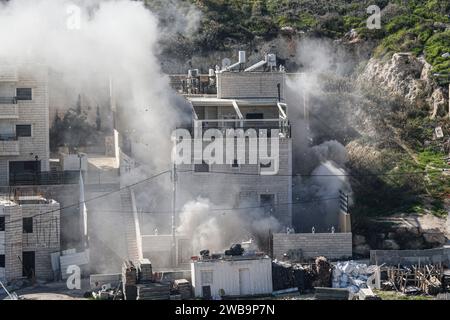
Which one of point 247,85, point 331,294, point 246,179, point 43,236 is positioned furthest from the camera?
point 247,85

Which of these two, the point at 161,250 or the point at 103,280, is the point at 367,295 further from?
the point at 103,280

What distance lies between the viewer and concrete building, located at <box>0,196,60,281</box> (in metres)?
41.7

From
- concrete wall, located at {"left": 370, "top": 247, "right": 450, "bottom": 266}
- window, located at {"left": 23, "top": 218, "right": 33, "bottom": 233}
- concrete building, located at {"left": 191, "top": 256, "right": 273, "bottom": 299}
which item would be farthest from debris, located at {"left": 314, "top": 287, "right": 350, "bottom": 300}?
window, located at {"left": 23, "top": 218, "right": 33, "bottom": 233}

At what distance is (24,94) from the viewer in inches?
1843

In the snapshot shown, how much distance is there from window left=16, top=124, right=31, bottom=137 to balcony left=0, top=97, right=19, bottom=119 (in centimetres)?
48

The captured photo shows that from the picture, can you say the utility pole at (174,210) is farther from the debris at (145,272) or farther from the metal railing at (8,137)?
the metal railing at (8,137)

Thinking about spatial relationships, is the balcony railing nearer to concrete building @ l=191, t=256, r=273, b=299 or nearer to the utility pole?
the utility pole

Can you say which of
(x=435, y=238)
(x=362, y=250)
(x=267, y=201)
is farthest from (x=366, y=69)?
(x=362, y=250)

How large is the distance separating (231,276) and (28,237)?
725 centimetres

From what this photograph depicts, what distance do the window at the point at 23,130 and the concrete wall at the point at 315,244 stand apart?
34.2 ft

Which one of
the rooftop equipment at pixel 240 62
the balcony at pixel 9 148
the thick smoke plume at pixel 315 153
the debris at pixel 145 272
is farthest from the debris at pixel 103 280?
the rooftop equipment at pixel 240 62

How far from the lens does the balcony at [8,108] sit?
4625 centimetres
